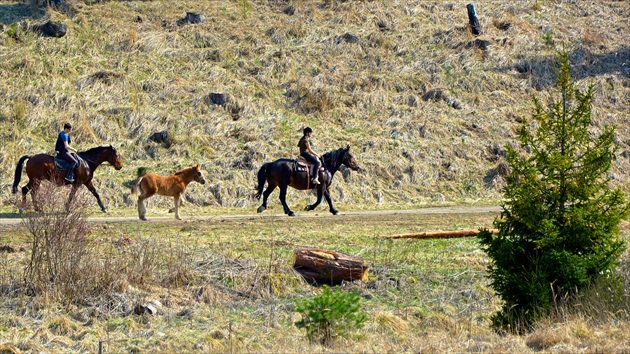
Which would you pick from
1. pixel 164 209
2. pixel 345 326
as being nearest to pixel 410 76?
pixel 164 209

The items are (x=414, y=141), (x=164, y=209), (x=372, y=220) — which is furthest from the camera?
(x=414, y=141)

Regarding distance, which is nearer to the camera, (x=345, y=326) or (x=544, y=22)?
(x=345, y=326)

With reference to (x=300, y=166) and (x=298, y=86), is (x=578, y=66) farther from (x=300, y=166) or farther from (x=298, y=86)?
(x=300, y=166)

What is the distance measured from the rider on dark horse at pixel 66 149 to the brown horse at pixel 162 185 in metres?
2.14

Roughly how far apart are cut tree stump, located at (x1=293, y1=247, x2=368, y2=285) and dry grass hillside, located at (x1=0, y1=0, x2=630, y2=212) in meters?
14.2

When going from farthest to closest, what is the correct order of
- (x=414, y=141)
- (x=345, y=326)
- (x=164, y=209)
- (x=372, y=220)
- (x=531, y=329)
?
(x=414, y=141)
(x=164, y=209)
(x=372, y=220)
(x=531, y=329)
(x=345, y=326)

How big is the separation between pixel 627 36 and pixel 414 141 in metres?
19.8

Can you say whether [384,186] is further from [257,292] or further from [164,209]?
[257,292]

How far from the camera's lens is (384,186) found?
103ft

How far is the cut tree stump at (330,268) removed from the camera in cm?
1369

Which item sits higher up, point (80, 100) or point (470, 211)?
point (80, 100)

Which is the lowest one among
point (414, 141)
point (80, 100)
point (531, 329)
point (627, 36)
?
point (531, 329)

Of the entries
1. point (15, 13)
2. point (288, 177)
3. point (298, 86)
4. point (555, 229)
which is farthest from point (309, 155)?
point (15, 13)

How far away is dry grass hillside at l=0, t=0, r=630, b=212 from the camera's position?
30.8 m
